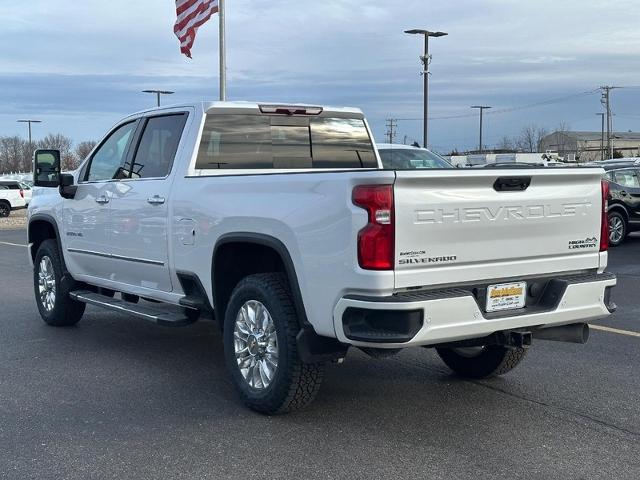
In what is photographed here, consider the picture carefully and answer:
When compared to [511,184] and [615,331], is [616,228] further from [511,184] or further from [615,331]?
[511,184]

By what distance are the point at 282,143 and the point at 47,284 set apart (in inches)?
127

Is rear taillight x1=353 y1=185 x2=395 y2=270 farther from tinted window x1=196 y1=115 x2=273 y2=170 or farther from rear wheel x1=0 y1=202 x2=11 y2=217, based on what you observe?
rear wheel x1=0 y1=202 x2=11 y2=217

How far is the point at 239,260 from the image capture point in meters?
5.61

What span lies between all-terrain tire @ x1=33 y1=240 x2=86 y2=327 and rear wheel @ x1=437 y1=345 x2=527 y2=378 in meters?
3.89

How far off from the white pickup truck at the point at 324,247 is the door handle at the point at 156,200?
0.02 metres

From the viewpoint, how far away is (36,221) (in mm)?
8430

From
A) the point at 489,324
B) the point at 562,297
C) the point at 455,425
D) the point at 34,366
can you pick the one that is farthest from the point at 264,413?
the point at 34,366

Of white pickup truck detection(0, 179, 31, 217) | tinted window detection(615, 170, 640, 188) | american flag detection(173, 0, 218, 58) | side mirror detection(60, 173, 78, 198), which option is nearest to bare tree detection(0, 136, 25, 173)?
white pickup truck detection(0, 179, 31, 217)

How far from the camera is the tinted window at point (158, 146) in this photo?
6.39 metres

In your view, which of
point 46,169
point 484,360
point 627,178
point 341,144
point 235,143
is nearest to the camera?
point 484,360

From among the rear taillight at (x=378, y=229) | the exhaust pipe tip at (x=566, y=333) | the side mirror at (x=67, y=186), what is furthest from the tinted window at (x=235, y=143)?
the exhaust pipe tip at (x=566, y=333)

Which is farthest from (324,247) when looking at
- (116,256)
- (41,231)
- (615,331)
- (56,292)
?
(41,231)

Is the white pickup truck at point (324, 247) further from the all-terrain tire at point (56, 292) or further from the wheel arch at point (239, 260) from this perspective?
the all-terrain tire at point (56, 292)

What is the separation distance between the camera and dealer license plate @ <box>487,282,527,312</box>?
4.68 meters
